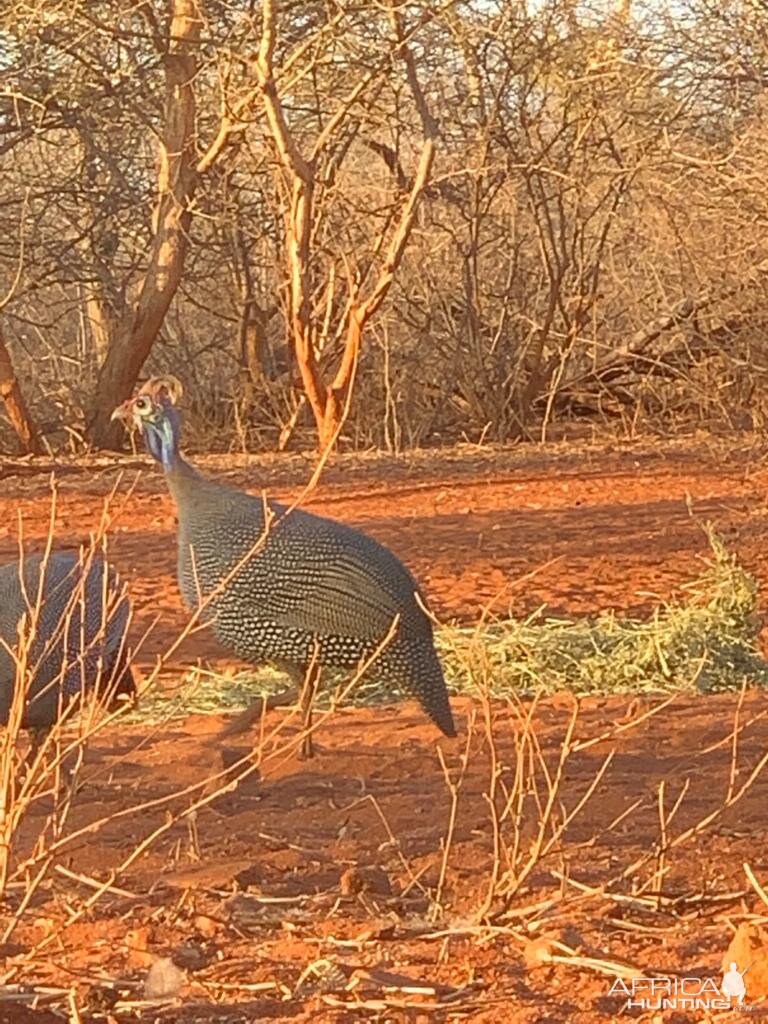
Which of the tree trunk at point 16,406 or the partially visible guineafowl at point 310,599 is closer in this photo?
the partially visible guineafowl at point 310,599

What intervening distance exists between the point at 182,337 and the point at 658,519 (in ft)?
22.5

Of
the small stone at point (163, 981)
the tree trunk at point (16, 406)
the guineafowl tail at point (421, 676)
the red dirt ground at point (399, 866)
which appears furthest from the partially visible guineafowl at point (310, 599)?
the tree trunk at point (16, 406)

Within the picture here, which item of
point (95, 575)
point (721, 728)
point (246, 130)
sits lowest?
point (721, 728)

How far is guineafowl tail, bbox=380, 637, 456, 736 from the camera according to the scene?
18.6 ft

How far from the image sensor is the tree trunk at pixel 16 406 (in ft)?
47.2

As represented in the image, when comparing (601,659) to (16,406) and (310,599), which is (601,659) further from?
(16,406)

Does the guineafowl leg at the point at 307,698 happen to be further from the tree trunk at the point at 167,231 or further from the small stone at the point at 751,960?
the tree trunk at the point at 167,231

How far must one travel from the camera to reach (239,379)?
16531 mm

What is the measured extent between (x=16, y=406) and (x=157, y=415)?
8.48 m

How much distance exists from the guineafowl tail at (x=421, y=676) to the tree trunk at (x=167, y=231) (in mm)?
8246

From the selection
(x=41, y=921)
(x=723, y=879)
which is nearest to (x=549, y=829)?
(x=723, y=879)

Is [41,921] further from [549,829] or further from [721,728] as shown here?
[721,728]

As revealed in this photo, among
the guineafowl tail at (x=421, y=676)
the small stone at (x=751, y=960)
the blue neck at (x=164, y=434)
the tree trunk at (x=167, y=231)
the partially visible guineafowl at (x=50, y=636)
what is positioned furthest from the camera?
the tree trunk at (x=167, y=231)

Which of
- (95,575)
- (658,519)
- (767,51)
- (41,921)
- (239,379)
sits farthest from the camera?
(239,379)
